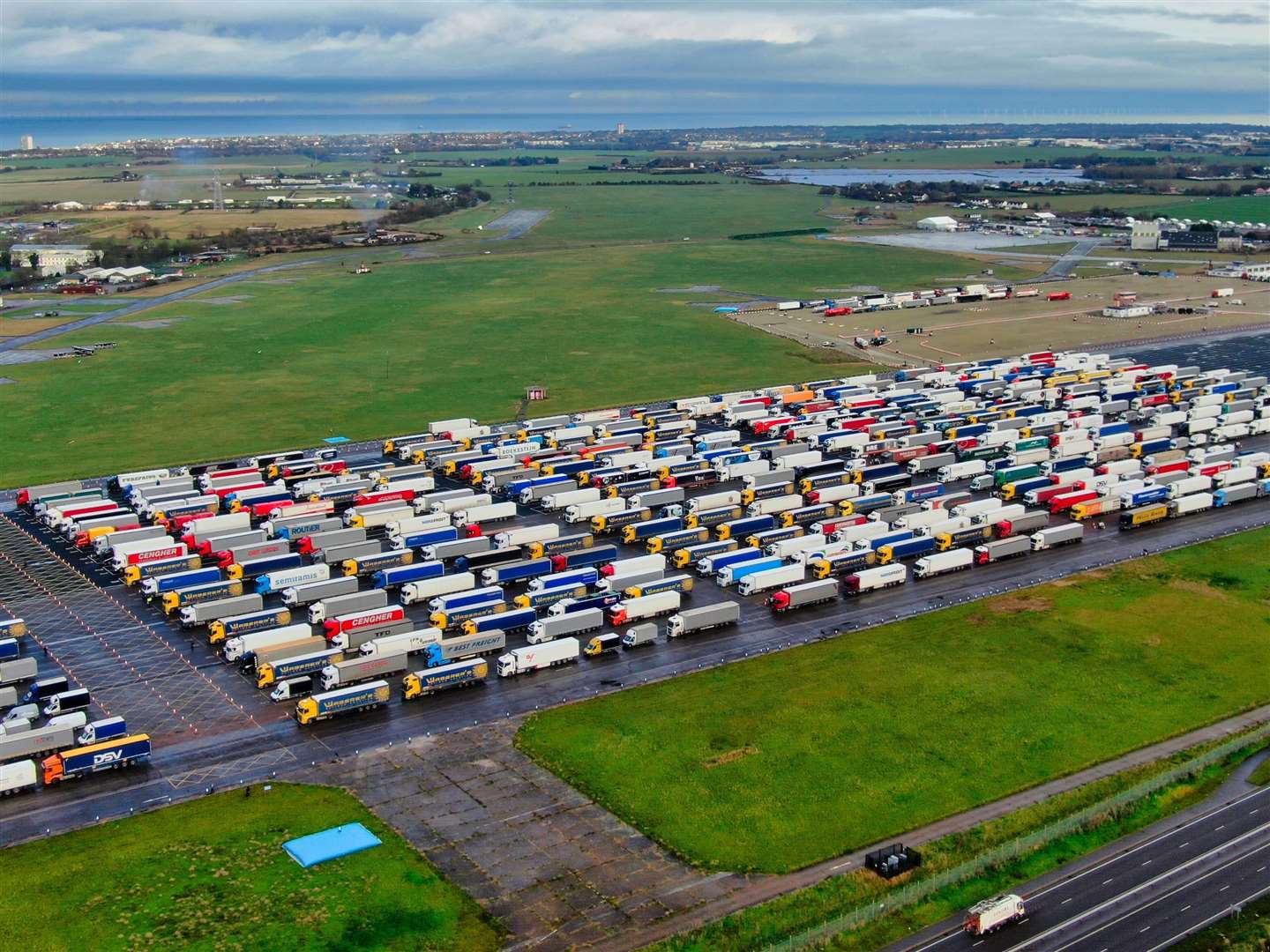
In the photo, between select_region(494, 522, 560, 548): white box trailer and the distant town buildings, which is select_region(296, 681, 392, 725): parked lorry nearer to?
select_region(494, 522, 560, 548): white box trailer

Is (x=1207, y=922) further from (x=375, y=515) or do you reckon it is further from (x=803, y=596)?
(x=375, y=515)

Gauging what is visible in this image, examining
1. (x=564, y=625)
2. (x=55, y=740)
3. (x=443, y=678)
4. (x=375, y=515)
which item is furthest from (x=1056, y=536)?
(x=55, y=740)

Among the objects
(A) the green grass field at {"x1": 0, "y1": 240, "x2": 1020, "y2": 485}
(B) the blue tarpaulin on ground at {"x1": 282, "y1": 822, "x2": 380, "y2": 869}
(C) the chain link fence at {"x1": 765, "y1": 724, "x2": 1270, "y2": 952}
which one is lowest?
(C) the chain link fence at {"x1": 765, "y1": 724, "x2": 1270, "y2": 952}

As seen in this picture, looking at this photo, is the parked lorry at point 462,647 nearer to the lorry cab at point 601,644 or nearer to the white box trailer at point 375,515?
the lorry cab at point 601,644

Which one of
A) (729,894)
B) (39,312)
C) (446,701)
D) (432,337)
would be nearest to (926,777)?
(729,894)

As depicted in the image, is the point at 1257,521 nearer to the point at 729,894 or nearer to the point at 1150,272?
the point at 729,894

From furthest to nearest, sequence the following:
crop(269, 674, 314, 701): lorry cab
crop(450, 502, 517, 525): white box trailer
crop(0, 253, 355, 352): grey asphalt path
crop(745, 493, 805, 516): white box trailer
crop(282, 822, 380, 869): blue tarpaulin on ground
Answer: crop(0, 253, 355, 352): grey asphalt path, crop(745, 493, 805, 516): white box trailer, crop(450, 502, 517, 525): white box trailer, crop(269, 674, 314, 701): lorry cab, crop(282, 822, 380, 869): blue tarpaulin on ground

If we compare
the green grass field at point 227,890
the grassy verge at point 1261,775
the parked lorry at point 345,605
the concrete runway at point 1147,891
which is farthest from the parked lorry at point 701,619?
the grassy verge at point 1261,775

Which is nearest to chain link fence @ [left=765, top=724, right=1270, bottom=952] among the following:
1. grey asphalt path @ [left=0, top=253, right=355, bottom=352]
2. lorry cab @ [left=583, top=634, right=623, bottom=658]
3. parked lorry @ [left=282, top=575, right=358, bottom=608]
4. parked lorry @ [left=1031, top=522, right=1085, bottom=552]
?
lorry cab @ [left=583, top=634, right=623, bottom=658]
